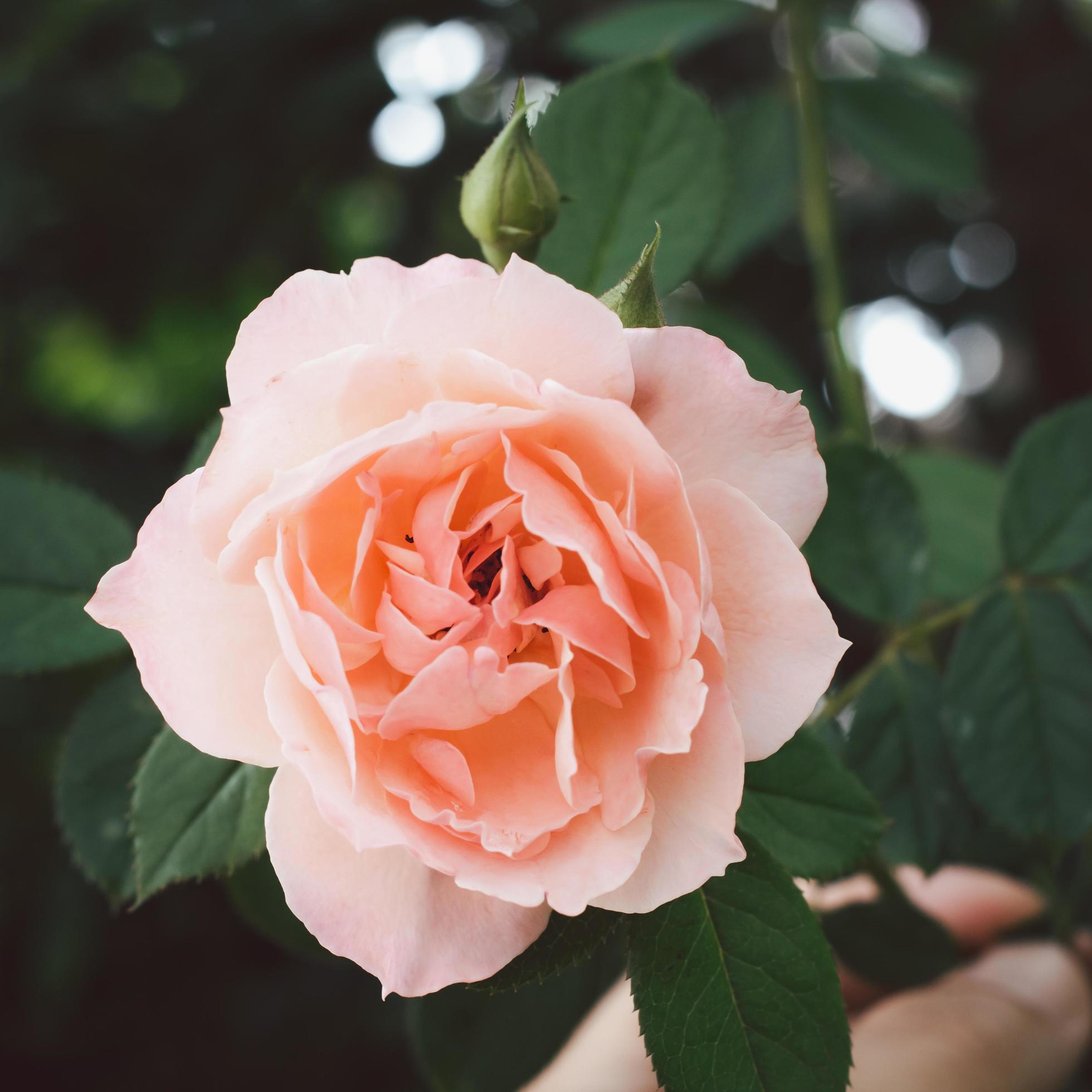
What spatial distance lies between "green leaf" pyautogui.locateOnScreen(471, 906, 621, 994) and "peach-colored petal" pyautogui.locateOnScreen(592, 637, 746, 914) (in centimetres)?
7

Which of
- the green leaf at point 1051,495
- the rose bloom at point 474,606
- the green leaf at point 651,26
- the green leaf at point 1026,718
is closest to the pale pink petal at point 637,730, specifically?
the rose bloom at point 474,606

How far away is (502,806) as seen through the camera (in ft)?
1.87

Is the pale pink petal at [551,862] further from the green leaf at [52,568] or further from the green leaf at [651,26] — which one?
the green leaf at [651,26]

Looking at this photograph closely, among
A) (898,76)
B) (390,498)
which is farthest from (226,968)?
(898,76)

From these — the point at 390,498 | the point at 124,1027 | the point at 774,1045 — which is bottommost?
the point at 124,1027

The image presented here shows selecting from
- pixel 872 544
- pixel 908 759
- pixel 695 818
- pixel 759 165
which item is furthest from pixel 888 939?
pixel 759 165

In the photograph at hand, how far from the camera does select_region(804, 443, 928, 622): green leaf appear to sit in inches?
38.5

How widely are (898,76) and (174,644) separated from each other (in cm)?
153

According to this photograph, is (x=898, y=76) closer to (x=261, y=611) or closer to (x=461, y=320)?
(x=461, y=320)

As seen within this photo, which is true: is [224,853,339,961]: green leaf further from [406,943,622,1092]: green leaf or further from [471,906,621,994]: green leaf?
[471,906,621,994]: green leaf

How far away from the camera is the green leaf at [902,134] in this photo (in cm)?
150

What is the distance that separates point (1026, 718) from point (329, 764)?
0.72 m

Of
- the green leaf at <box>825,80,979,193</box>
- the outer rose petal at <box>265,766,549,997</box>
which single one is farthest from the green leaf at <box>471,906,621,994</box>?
the green leaf at <box>825,80,979,193</box>

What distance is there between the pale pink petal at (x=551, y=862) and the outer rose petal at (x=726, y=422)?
184 mm
